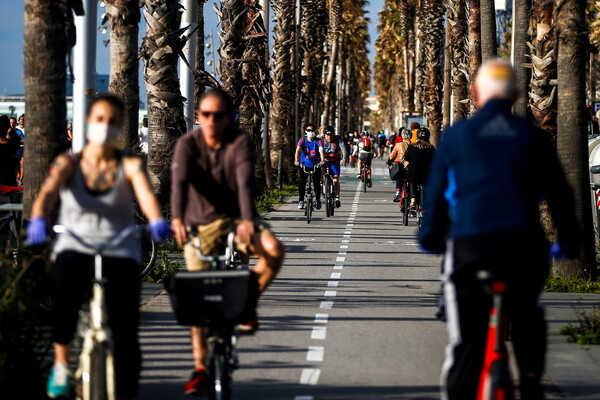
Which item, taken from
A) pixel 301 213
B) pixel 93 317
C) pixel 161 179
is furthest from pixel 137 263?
pixel 301 213

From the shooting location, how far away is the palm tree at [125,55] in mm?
14570

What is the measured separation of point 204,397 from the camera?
775cm

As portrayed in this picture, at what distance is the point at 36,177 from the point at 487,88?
4.73 meters

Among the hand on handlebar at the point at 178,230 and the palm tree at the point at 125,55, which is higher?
the palm tree at the point at 125,55

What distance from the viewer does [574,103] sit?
14.1 m

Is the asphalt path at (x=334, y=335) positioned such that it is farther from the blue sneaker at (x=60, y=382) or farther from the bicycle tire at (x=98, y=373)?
the bicycle tire at (x=98, y=373)

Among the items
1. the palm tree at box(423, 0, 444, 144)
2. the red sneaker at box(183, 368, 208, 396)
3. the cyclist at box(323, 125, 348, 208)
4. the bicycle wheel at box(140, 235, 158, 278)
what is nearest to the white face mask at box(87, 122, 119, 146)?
the red sneaker at box(183, 368, 208, 396)

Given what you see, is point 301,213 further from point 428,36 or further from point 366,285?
point 428,36

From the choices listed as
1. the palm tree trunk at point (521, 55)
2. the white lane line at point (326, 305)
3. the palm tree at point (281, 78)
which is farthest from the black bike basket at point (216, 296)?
the palm tree at point (281, 78)

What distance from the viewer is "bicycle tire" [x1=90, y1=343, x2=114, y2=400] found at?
6.12 m

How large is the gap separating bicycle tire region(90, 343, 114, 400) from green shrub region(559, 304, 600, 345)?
5094mm

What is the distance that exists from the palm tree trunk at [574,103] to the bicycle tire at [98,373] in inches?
354

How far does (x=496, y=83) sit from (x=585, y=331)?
4939 mm

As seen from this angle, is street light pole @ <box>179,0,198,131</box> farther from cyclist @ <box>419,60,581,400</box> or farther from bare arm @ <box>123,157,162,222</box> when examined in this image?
cyclist @ <box>419,60,581,400</box>
